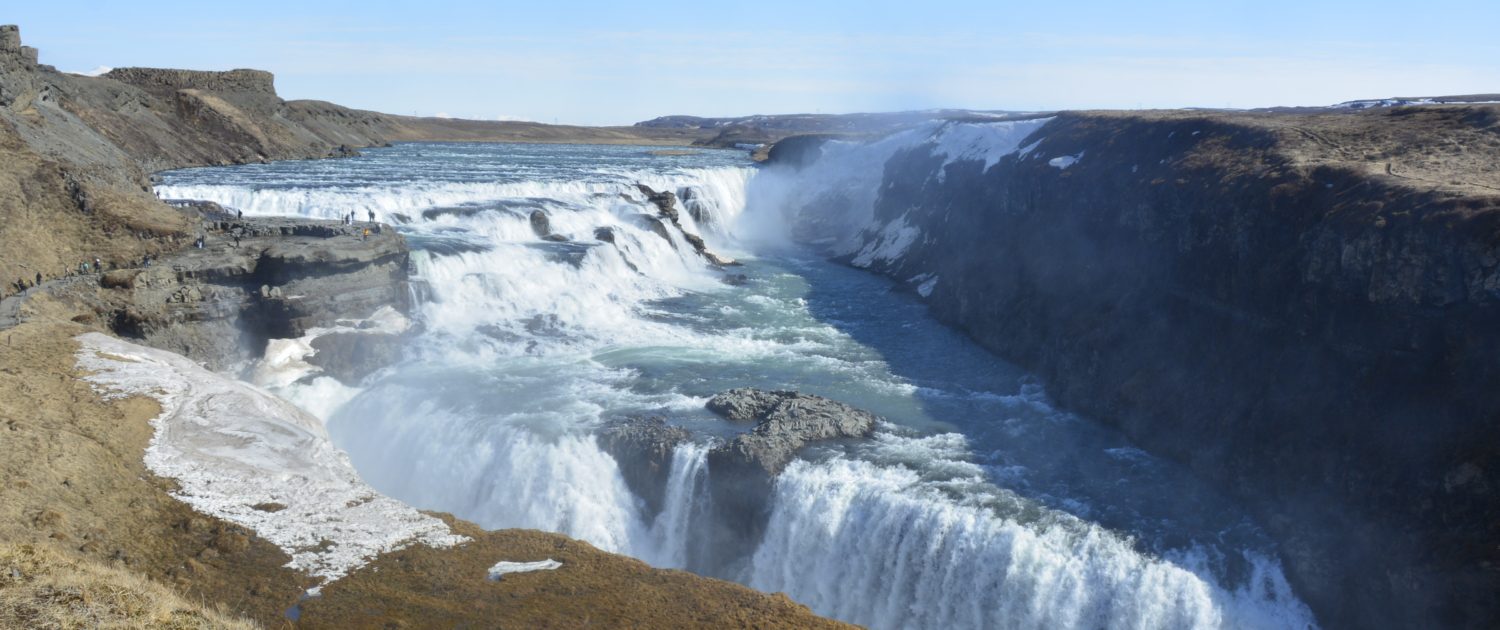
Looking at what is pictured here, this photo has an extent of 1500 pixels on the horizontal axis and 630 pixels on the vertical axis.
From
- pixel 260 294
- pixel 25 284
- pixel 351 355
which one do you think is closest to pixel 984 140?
pixel 351 355

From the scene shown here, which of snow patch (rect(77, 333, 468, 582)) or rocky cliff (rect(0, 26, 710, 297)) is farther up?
rocky cliff (rect(0, 26, 710, 297))

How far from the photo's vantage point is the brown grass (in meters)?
8.93

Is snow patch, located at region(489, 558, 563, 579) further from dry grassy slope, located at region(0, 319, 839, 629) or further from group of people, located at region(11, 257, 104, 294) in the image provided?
group of people, located at region(11, 257, 104, 294)

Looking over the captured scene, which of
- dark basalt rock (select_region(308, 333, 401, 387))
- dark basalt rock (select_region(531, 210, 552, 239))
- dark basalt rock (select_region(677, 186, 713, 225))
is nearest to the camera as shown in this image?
dark basalt rock (select_region(308, 333, 401, 387))

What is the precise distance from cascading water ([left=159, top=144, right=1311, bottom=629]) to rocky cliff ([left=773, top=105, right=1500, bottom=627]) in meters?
1.23

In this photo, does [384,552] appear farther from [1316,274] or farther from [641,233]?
[641,233]

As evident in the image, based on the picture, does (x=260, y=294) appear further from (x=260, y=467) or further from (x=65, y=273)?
(x=260, y=467)

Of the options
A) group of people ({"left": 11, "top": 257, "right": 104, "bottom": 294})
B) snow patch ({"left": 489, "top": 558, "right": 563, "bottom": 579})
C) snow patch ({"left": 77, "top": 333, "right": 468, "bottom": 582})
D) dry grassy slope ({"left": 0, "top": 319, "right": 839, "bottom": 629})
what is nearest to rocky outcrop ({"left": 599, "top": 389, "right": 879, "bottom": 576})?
dry grassy slope ({"left": 0, "top": 319, "right": 839, "bottom": 629})

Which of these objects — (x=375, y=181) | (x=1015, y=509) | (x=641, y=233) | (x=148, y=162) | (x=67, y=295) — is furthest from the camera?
(x=148, y=162)

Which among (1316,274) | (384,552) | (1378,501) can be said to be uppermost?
(1316,274)

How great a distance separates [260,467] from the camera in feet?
51.1

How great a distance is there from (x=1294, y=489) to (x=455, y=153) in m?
74.5

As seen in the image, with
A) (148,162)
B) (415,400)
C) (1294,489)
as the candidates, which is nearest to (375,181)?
(148,162)

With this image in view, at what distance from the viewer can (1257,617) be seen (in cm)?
1586
